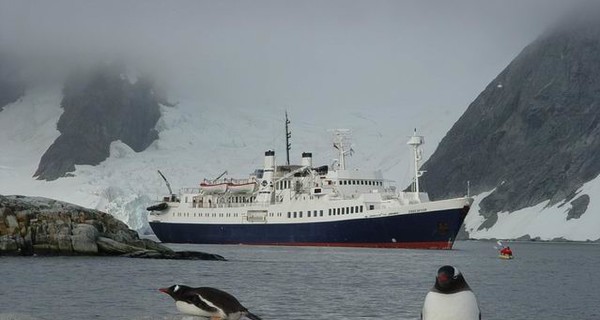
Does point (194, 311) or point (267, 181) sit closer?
point (194, 311)

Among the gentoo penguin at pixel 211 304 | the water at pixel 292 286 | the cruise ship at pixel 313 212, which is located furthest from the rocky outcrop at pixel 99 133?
the gentoo penguin at pixel 211 304

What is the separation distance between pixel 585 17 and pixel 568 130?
2724 centimetres

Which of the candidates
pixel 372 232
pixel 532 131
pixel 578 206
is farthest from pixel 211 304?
pixel 532 131

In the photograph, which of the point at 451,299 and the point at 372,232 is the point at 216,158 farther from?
the point at 451,299

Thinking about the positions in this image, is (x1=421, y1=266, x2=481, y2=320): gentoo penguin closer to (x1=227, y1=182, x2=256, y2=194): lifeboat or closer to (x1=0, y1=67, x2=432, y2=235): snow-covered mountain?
(x1=227, y1=182, x2=256, y2=194): lifeboat

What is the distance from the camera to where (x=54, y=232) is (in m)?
57.9

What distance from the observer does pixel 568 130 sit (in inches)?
6275

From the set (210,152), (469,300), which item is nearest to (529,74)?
(210,152)

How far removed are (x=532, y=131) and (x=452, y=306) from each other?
509ft

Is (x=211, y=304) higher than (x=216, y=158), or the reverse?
(x=216, y=158)

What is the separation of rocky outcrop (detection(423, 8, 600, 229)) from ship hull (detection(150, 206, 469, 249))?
62074 mm

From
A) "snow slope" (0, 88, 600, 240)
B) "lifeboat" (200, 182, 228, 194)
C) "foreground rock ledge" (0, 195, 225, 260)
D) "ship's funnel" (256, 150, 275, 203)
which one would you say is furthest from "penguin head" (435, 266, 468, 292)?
"snow slope" (0, 88, 600, 240)

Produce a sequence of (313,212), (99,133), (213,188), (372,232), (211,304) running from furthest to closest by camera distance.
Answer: (99,133)
(213,188)
(313,212)
(372,232)
(211,304)

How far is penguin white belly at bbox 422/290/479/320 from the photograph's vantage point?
13773mm
